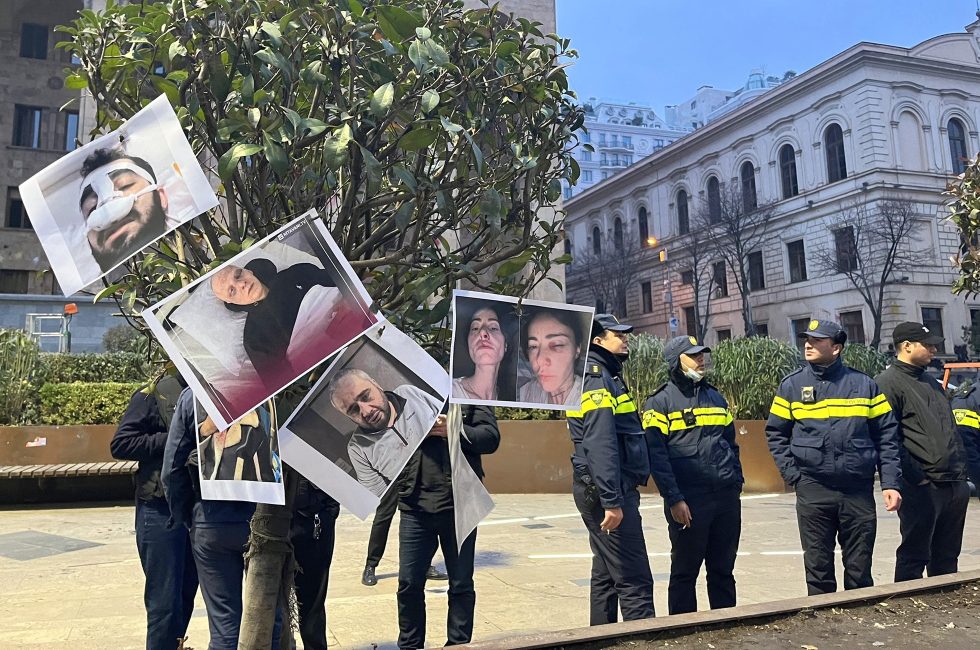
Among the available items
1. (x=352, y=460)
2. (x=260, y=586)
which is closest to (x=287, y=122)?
(x=352, y=460)

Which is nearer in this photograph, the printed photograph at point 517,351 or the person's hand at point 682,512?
the printed photograph at point 517,351

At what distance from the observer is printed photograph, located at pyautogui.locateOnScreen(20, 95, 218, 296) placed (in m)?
2.61

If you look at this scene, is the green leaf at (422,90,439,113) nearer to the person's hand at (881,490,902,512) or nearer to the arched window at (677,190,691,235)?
the person's hand at (881,490,902,512)

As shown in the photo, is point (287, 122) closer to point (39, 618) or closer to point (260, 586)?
point (260, 586)

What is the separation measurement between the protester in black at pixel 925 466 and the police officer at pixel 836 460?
337mm

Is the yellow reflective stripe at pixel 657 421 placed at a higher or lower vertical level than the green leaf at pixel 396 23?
lower

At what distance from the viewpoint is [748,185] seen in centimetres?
4172

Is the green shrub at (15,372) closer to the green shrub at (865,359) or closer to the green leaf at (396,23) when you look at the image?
the green leaf at (396,23)

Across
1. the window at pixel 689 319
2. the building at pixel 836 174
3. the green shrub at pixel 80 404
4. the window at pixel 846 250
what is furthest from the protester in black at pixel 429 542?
the window at pixel 689 319

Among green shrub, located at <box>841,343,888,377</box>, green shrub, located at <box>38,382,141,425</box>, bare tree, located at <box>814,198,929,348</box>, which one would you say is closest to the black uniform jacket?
green shrub, located at <box>38,382,141,425</box>

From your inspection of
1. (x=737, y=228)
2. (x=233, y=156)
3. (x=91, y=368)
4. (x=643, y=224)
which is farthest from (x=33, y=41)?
(x=643, y=224)

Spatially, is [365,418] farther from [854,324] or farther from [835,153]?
[835,153]

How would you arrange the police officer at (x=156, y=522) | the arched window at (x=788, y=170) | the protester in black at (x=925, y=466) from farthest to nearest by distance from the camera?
1. the arched window at (x=788, y=170)
2. the protester in black at (x=925, y=466)
3. the police officer at (x=156, y=522)

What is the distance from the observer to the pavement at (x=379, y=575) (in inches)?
193
